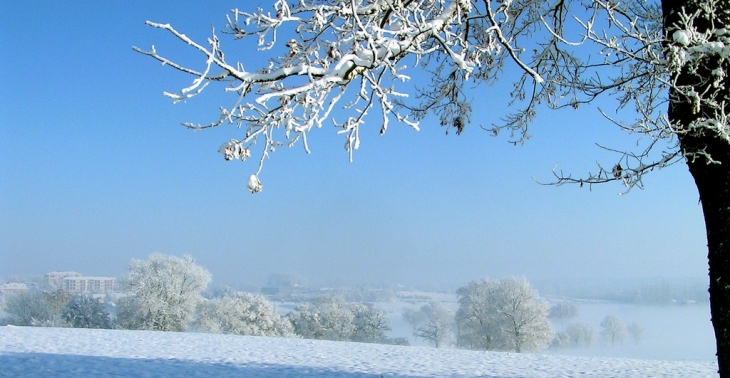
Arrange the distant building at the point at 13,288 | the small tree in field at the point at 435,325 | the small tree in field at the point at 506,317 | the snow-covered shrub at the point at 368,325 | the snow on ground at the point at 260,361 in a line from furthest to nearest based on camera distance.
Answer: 1. the small tree in field at the point at 435,325
2. the snow-covered shrub at the point at 368,325
3. the distant building at the point at 13,288
4. the small tree in field at the point at 506,317
5. the snow on ground at the point at 260,361

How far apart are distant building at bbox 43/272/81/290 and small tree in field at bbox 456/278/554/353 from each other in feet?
76.6

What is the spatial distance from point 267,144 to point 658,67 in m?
3.27

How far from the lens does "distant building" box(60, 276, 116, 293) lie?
2956 cm

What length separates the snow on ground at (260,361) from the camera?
22.7 ft

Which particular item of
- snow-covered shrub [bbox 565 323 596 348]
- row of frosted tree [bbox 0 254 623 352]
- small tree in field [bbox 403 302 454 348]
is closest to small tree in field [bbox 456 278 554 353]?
row of frosted tree [bbox 0 254 623 352]

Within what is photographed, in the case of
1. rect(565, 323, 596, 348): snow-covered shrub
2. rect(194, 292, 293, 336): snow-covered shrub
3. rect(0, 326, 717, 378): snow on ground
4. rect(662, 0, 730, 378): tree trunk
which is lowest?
rect(565, 323, 596, 348): snow-covered shrub

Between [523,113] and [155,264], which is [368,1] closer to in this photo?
[523,113]

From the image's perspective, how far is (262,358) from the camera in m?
8.27

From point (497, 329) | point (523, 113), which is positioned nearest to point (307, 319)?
point (497, 329)

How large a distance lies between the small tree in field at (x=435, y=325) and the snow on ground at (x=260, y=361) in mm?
25509

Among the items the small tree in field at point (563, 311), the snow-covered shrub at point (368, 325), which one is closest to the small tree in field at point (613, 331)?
the small tree in field at point (563, 311)

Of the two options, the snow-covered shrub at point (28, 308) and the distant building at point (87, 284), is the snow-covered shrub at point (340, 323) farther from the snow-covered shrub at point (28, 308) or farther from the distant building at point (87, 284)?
the snow-covered shrub at point (28, 308)

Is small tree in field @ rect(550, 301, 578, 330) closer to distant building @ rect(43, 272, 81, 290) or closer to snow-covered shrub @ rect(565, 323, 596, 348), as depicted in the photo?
snow-covered shrub @ rect(565, 323, 596, 348)

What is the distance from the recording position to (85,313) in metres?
25.2
